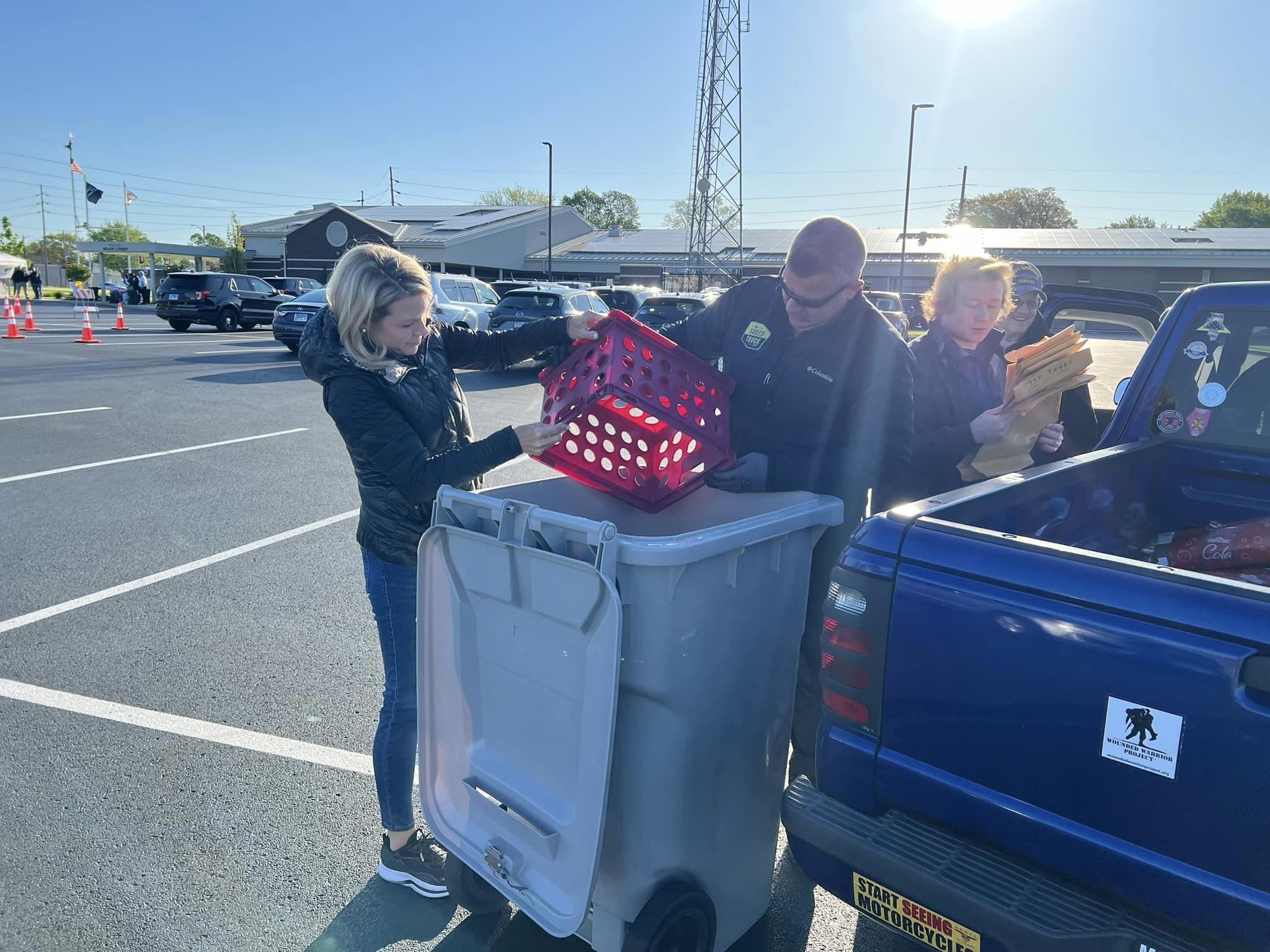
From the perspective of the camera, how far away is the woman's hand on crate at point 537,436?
2.21 meters

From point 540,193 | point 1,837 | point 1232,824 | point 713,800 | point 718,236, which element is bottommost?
point 1,837

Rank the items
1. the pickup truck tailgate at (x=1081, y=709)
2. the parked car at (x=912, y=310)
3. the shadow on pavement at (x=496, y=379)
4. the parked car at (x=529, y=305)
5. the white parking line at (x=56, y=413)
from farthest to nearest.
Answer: the parked car at (x=912, y=310) < the parked car at (x=529, y=305) < the shadow on pavement at (x=496, y=379) < the white parking line at (x=56, y=413) < the pickup truck tailgate at (x=1081, y=709)

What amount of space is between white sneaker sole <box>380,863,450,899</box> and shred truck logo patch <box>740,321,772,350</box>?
2.01m

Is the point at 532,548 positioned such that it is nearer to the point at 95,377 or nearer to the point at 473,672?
the point at 473,672

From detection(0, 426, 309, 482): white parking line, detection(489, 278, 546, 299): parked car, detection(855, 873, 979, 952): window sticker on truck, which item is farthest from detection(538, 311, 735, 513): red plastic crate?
detection(489, 278, 546, 299): parked car

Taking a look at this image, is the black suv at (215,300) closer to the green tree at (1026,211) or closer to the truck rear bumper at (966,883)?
the truck rear bumper at (966,883)

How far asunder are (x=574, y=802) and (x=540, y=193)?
3640 inches

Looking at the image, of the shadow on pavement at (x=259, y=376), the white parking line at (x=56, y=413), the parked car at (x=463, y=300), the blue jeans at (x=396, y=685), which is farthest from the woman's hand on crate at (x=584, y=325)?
the parked car at (x=463, y=300)

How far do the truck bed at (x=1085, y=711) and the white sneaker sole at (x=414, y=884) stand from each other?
1496mm

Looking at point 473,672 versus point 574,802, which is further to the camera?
point 473,672

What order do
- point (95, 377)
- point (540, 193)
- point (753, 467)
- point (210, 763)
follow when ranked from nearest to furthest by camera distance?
1. point (753, 467)
2. point (210, 763)
3. point (95, 377)
4. point (540, 193)

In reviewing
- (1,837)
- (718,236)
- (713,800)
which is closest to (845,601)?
(713,800)

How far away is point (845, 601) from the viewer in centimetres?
187

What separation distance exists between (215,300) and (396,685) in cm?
2426
